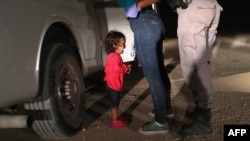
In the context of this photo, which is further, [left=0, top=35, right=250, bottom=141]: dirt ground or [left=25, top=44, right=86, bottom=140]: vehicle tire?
[left=0, top=35, right=250, bottom=141]: dirt ground

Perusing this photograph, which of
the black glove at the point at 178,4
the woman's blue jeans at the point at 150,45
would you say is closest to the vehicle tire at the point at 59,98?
the woman's blue jeans at the point at 150,45

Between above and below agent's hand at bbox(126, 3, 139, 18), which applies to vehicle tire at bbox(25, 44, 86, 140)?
below

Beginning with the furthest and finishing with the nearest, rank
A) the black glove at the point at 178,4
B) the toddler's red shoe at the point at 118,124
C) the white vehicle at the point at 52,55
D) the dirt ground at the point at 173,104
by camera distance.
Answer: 1. the toddler's red shoe at the point at 118,124
2. the dirt ground at the point at 173,104
3. the black glove at the point at 178,4
4. the white vehicle at the point at 52,55

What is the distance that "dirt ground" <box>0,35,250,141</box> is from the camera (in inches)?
162

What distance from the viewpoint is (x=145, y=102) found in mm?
5230

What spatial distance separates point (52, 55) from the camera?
3742 mm

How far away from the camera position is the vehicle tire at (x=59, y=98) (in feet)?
12.0

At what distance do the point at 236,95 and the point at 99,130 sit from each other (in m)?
1.90

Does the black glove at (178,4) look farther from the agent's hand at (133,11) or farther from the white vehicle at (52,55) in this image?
the white vehicle at (52,55)

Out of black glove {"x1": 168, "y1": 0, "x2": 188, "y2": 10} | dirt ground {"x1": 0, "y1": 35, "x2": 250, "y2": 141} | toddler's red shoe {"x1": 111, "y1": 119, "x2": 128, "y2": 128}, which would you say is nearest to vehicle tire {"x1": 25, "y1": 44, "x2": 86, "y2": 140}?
dirt ground {"x1": 0, "y1": 35, "x2": 250, "y2": 141}

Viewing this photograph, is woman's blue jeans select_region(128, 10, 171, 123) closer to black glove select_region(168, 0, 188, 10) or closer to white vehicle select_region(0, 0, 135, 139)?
black glove select_region(168, 0, 188, 10)

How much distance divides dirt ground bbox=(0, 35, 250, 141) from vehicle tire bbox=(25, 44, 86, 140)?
0.71 feet

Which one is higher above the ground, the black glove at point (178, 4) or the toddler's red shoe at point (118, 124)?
the black glove at point (178, 4)

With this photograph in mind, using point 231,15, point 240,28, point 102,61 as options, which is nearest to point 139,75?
point 102,61
